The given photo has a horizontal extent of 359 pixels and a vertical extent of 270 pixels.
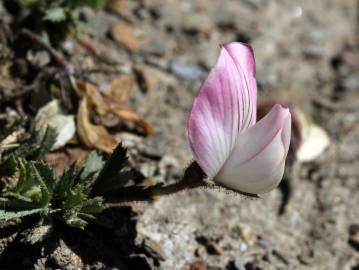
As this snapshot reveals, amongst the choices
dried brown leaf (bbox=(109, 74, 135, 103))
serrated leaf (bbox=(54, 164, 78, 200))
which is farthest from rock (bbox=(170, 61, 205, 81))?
serrated leaf (bbox=(54, 164, 78, 200))

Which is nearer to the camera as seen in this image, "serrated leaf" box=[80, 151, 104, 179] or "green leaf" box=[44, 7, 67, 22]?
"serrated leaf" box=[80, 151, 104, 179]

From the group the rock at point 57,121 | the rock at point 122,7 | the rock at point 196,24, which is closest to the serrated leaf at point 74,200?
the rock at point 57,121

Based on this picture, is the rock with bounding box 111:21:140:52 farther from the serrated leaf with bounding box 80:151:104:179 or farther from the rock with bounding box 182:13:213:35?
the serrated leaf with bounding box 80:151:104:179

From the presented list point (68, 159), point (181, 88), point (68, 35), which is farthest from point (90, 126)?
point (181, 88)

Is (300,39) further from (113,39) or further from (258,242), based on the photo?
(258,242)

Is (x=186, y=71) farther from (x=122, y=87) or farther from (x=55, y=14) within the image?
(x=55, y=14)

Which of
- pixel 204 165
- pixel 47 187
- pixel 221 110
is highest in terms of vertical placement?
pixel 221 110

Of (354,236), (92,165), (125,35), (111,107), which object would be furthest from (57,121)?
(354,236)
